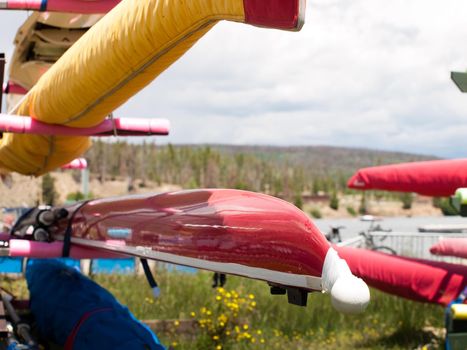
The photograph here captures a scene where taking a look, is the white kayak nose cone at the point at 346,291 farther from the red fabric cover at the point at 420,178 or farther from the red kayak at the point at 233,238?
the red fabric cover at the point at 420,178

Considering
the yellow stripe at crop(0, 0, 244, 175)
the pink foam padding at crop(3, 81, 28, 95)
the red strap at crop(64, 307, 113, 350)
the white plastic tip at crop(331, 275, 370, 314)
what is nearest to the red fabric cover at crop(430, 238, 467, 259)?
the red strap at crop(64, 307, 113, 350)

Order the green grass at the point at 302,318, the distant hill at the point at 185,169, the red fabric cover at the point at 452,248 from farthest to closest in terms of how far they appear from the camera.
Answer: the distant hill at the point at 185,169, the green grass at the point at 302,318, the red fabric cover at the point at 452,248

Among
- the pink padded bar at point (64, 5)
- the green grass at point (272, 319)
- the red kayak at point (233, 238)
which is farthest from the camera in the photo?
the green grass at point (272, 319)

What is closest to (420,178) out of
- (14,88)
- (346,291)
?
(346,291)

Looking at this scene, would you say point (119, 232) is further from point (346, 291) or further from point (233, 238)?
point (346, 291)

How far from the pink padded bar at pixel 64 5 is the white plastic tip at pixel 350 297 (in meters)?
3.46

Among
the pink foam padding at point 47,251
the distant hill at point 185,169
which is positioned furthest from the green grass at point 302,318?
the distant hill at point 185,169

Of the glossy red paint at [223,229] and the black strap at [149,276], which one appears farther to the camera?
the black strap at [149,276]

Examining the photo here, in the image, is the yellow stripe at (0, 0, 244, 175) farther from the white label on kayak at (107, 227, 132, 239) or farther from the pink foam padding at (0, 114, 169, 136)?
the white label on kayak at (107, 227, 132, 239)

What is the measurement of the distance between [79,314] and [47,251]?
59cm

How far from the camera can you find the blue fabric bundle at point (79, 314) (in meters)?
4.76

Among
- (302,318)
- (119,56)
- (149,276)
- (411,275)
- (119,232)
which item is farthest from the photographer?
(302,318)

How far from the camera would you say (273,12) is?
8.82 ft

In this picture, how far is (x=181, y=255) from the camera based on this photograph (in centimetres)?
403
